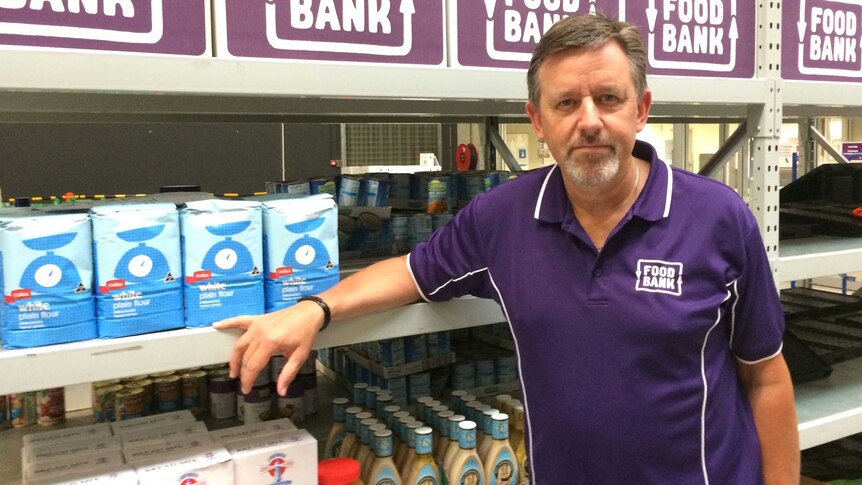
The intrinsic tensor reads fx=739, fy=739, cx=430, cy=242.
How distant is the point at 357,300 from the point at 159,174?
11.8 ft

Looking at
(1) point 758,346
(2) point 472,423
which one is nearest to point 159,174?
(2) point 472,423

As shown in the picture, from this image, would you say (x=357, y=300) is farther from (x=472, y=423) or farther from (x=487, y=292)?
(x=472, y=423)

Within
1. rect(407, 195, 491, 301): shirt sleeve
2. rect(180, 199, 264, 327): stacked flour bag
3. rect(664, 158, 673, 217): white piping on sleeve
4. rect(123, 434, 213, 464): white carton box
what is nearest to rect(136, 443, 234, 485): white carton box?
rect(123, 434, 213, 464): white carton box

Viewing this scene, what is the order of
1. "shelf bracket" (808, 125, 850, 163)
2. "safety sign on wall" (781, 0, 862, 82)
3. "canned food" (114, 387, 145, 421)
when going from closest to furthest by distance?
"canned food" (114, 387, 145, 421)
"safety sign on wall" (781, 0, 862, 82)
"shelf bracket" (808, 125, 850, 163)

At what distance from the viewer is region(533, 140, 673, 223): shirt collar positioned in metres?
1.41

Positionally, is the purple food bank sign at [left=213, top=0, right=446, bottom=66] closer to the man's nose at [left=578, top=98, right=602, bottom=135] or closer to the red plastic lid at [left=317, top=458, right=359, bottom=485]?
the man's nose at [left=578, top=98, right=602, bottom=135]

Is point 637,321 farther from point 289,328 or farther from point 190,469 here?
point 190,469

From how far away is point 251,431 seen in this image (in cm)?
147


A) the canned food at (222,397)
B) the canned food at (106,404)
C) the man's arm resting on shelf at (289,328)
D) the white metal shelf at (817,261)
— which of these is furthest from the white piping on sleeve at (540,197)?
the canned food at (106,404)

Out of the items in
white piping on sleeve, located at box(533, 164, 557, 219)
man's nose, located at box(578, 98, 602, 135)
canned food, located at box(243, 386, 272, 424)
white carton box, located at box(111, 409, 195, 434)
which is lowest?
canned food, located at box(243, 386, 272, 424)

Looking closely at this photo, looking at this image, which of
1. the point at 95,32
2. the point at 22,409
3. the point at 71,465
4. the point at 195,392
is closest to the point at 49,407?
the point at 22,409

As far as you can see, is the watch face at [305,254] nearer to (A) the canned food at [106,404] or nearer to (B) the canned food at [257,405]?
(B) the canned food at [257,405]

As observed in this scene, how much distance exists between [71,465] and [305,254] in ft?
1.88

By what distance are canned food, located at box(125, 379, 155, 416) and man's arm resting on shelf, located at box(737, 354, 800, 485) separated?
1.39 m
